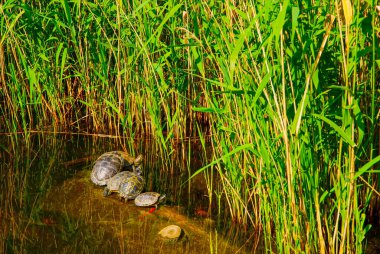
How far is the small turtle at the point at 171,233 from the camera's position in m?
3.45

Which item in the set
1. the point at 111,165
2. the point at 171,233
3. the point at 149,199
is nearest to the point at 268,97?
the point at 171,233

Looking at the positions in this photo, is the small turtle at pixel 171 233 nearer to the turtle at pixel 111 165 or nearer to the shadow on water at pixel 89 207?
the shadow on water at pixel 89 207

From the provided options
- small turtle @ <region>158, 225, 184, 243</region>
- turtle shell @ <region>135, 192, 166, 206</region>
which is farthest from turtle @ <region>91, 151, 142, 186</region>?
small turtle @ <region>158, 225, 184, 243</region>

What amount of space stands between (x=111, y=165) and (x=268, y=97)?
81.9 inches

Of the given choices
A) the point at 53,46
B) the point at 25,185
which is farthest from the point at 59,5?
the point at 25,185

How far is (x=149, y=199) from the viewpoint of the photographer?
155 inches

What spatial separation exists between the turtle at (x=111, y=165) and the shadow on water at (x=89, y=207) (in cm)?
9

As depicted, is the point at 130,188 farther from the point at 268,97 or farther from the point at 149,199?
the point at 268,97

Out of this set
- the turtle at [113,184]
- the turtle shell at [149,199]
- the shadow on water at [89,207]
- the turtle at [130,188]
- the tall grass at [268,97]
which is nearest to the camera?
the tall grass at [268,97]

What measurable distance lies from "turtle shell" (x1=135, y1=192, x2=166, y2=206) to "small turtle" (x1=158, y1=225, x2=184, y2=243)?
414mm

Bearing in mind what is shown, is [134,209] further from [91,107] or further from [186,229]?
[91,107]

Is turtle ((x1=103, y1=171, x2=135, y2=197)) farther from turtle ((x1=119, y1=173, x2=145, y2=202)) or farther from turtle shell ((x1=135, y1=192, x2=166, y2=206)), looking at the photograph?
turtle shell ((x1=135, y1=192, x2=166, y2=206))

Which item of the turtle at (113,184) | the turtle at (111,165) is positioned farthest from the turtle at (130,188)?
the turtle at (111,165)

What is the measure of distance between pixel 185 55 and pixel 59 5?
4.61ft
